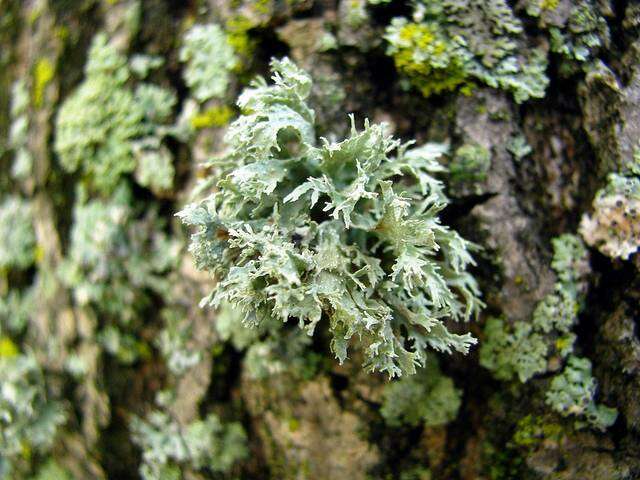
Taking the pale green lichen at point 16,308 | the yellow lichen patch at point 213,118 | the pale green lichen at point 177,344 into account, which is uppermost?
the yellow lichen patch at point 213,118

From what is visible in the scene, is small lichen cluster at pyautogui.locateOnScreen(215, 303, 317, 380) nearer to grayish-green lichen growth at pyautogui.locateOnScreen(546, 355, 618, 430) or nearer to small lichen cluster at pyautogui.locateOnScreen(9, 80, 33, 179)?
grayish-green lichen growth at pyautogui.locateOnScreen(546, 355, 618, 430)

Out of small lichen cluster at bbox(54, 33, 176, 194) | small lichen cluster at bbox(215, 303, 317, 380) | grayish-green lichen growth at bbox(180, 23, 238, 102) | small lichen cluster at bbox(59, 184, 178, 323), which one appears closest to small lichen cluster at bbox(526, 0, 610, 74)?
grayish-green lichen growth at bbox(180, 23, 238, 102)

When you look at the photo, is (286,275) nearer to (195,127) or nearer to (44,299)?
(195,127)

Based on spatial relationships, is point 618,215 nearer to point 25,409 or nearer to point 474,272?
point 474,272

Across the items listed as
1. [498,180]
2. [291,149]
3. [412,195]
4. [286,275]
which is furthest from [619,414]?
[291,149]

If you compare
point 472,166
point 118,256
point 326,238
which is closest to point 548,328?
point 472,166

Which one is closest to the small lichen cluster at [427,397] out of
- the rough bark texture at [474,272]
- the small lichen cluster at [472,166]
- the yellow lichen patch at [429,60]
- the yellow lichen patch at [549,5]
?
the rough bark texture at [474,272]

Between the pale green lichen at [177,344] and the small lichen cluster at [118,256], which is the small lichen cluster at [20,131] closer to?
the small lichen cluster at [118,256]
